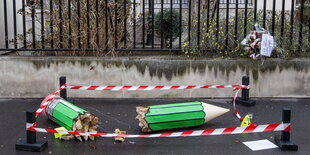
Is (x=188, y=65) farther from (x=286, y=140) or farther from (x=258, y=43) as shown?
(x=286, y=140)

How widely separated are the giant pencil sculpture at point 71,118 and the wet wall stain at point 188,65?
2.00 metres

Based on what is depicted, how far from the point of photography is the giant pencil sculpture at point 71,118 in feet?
18.5

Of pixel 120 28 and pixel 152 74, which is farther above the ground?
pixel 120 28

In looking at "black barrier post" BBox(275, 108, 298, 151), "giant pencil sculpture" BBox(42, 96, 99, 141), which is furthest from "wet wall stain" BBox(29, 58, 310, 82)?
"black barrier post" BBox(275, 108, 298, 151)

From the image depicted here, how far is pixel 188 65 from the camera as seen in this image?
817 cm

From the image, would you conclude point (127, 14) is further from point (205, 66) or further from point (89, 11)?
point (205, 66)

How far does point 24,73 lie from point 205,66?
11.8 ft

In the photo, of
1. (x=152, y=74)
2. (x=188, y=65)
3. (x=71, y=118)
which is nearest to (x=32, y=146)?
(x=71, y=118)

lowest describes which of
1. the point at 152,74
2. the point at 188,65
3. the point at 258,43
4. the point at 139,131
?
the point at 139,131

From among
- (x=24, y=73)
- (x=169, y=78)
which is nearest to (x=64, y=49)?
(x=24, y=73)

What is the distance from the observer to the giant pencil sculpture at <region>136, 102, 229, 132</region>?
587 cm

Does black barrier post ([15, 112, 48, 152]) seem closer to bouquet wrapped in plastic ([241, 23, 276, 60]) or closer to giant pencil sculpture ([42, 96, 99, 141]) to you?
giant pencil sculpture ([42, 96, 99, 141])

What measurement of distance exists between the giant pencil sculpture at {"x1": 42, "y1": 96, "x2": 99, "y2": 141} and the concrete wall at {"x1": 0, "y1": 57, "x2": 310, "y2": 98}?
1927 mm

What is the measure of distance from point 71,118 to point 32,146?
0.70 meters
